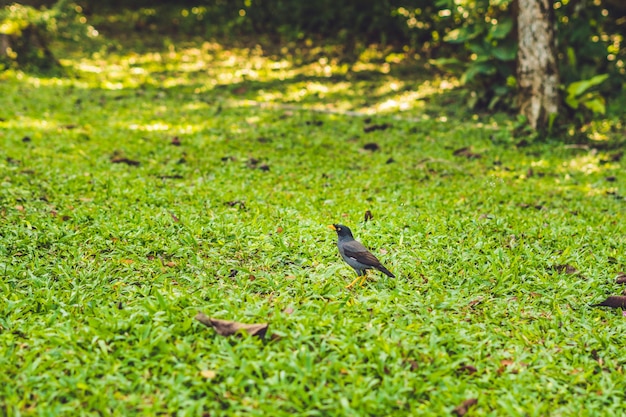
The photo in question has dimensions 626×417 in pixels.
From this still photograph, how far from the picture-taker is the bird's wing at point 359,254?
4.27 meters

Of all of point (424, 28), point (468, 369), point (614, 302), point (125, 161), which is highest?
point (424, 28)

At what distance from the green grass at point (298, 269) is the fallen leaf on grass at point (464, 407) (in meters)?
0.04

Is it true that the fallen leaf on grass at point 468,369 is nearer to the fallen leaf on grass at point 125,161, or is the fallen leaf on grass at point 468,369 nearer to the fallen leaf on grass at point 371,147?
the fallen leaf on grass at point 125,161

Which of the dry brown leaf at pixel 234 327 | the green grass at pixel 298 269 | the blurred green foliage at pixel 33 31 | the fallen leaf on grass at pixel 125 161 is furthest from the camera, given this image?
the blurred green foliage at pixel 33 31

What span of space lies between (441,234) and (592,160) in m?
4.37

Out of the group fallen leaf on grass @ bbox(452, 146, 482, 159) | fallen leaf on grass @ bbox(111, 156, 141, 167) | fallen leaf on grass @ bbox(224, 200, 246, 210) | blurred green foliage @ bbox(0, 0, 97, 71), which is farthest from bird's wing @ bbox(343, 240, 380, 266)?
blurred green foliage @ bbox(0, 0, 97, 71)

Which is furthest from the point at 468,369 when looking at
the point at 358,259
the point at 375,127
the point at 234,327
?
the point at 375,127

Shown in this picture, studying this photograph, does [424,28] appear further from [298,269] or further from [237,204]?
[298,269]

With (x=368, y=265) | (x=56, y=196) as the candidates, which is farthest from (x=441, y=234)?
(x=56, y=196)

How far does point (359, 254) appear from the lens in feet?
14.2

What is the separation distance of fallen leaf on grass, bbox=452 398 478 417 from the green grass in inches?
1.6

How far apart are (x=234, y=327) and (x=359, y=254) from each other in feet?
4.00

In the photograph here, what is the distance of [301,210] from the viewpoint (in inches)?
238

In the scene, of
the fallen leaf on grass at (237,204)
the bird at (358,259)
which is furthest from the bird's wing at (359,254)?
the fallen leaf on grass at (237,204)
